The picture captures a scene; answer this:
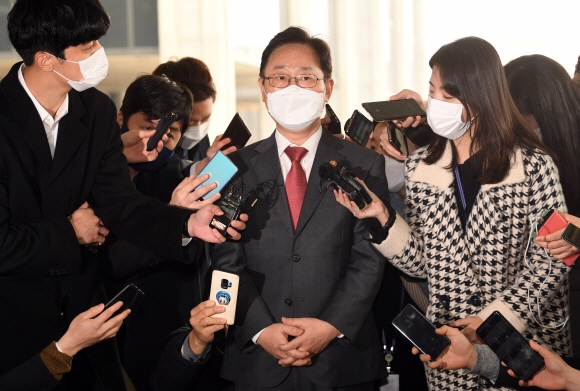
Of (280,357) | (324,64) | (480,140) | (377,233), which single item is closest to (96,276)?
(280,357)

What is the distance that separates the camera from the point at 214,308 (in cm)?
185

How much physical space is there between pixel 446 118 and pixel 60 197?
1.11 metres

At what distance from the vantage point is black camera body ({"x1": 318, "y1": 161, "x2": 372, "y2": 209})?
71.3 inches

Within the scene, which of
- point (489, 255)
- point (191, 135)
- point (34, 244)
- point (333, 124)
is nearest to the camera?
point (34, 244)

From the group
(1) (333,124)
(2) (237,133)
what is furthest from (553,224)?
(2) (237,133)

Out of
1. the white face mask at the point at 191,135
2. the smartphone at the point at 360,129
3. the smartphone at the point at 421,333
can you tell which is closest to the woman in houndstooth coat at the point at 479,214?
the smartphone at the point at 421,333

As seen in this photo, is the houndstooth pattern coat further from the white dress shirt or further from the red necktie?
the white dress shirt

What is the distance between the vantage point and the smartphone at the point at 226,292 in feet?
6.05

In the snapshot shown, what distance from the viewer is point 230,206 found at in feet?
6.01

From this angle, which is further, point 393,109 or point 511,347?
point 393,109

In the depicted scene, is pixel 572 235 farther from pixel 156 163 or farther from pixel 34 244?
pixel 156 163

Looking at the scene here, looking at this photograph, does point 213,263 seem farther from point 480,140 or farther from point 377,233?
point 480,140

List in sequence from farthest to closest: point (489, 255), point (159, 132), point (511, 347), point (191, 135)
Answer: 1. point (191, 135)
2. point (159, 132)
3. point (489, 255)
4. point (511, 347)

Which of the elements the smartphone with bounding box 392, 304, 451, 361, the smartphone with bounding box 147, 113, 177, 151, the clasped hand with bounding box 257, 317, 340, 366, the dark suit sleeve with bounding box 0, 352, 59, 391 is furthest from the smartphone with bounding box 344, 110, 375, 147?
the dark suit sleeve with bounding box 0, 352, 59, 391
